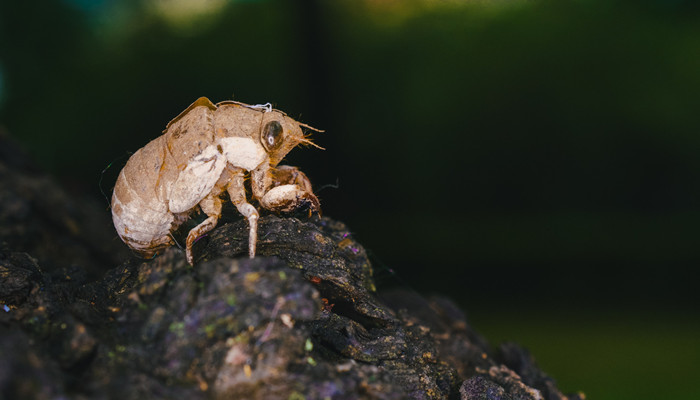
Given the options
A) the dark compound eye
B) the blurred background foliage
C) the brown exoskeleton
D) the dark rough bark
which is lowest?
the dark rough bark

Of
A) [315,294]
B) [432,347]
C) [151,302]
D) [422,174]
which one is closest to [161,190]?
[151,302]

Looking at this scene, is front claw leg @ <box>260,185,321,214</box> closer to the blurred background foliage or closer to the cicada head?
the cicada head

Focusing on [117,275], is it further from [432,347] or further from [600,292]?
[600,292]

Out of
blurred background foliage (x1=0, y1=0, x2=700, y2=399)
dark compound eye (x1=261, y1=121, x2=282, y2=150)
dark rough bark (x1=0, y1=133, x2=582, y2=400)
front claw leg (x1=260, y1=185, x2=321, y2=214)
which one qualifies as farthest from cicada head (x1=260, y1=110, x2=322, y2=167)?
blurred background foliage (x1=0, y1=0, x2=700, y2=399)

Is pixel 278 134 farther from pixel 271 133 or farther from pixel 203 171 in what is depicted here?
pixel 203 171

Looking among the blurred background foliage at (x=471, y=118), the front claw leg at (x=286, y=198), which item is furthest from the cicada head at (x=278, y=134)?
the blurred background foliage at (x=471, y=118)

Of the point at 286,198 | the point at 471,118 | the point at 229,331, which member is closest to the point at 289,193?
the point at 286,198

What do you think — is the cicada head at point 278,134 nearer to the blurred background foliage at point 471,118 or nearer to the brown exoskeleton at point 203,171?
the brown exoskeleton at point 203,171
